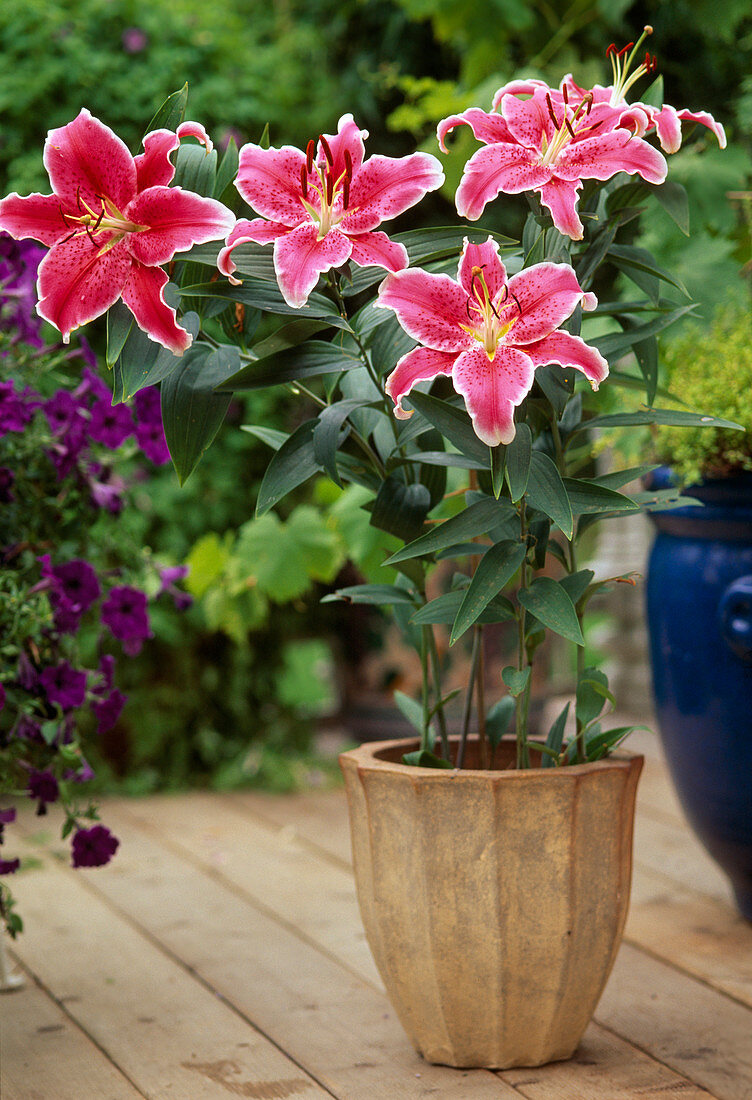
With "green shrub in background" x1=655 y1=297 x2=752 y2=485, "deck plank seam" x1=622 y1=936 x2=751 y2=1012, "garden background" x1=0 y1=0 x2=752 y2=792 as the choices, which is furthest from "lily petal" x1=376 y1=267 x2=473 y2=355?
"garden background" x1=0 y1=0 x2=752 y2=792

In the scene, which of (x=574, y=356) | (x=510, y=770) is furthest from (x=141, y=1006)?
(x=574, y=356)

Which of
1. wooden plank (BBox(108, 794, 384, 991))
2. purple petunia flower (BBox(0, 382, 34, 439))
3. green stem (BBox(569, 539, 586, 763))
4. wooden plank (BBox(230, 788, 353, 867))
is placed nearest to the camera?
green stem (BBox(569, 539, 586, 763))

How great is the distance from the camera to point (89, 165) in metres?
0.97

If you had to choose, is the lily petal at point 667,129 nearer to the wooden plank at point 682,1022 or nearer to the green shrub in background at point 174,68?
the wooden plank at point 682,1022

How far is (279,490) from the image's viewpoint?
102cm

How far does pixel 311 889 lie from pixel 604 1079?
730 mm

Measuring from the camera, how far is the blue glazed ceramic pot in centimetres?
147

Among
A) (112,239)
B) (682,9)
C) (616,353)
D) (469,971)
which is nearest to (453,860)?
(469,971)

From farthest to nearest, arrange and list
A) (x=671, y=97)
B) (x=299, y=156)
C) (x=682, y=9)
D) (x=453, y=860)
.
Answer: (x=671, y=97) < (x=682, y=9) < (x=453, y=860) < (x=299, y=156)

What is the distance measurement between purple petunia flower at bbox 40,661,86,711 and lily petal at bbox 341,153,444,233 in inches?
23.9

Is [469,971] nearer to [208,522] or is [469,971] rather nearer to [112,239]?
[112,239]

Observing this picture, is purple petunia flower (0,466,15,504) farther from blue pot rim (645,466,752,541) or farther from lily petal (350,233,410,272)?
blue pot rim (645,466,752,541)

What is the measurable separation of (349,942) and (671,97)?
194 centimetres

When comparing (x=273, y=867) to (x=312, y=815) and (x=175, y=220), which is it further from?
(x=175, y=220)
